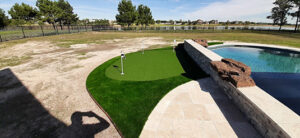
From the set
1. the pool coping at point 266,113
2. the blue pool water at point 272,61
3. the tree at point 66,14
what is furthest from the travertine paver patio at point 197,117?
the tree at point 66,14

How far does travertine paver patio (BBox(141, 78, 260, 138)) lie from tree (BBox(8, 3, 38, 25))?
74254 mm

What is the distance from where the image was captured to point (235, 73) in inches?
230

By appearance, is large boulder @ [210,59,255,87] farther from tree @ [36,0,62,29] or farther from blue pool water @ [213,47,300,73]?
tree @ [36,0,62,29]

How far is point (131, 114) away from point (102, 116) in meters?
1.19

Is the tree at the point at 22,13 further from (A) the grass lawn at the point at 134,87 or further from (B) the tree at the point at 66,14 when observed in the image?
(A) the grass lawn at the point at 134,87

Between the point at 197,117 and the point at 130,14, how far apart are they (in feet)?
192

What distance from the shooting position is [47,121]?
507cm

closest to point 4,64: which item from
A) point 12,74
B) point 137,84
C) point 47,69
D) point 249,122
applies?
point 12,74

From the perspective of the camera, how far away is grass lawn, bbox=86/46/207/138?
16.7 feet

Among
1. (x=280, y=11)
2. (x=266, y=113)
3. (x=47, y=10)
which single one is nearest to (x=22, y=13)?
(x=47, y=10)

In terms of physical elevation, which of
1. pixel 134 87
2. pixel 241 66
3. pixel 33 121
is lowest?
pixel 33 121

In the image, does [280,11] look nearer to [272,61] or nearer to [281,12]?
[281,12]

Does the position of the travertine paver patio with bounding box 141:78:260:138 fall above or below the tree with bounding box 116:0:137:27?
below

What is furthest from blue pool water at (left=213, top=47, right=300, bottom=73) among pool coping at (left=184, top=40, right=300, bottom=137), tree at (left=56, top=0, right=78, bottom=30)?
tree at (left=56, top=0, right=78, bottom=30)
